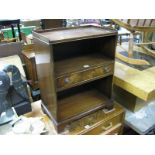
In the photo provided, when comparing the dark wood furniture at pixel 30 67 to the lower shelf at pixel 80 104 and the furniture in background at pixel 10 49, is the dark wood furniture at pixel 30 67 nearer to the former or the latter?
the furniture in background at pixel 10 49

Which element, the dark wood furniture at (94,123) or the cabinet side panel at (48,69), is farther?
the dark wood furniture at (94,123)

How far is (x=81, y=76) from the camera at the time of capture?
859 millimetres

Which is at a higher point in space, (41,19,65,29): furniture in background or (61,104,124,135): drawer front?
(41,19,65,29): furniture in background

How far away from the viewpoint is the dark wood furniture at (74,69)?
2.57ft

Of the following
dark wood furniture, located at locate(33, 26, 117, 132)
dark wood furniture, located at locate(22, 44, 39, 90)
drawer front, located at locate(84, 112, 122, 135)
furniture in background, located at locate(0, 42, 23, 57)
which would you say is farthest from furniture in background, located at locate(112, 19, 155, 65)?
furniture in background, located at locate(0, 42, 23, 57)

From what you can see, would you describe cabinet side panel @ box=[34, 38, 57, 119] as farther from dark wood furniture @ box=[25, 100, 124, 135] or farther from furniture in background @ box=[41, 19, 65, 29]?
furniture in background @ box=[41, 19, 65, 29]

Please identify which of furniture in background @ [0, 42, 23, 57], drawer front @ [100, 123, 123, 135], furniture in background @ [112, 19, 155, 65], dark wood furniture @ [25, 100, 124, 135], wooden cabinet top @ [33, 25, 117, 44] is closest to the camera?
wooden cabinet top @ [33, 25, 117, 44]

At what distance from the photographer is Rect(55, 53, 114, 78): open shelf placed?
833 mm

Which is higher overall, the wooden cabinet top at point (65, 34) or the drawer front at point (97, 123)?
the wooden cabinet top at point (65, 34)

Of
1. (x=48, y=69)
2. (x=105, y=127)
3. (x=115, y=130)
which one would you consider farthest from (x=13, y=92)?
(x=115, y=130)

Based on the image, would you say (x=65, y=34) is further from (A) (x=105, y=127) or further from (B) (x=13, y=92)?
(A) (x=105, y=127)

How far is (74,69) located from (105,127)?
0.46 m

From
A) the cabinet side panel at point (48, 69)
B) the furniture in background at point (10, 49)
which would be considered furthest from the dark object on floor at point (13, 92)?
the furniture in background at point (10, 49)

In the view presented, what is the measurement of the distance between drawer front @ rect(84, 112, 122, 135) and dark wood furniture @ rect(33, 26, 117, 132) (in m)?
0.09
